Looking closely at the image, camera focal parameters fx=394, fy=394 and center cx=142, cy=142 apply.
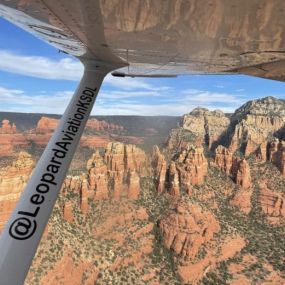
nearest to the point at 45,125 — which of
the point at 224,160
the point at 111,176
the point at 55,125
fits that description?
the point at 55,125

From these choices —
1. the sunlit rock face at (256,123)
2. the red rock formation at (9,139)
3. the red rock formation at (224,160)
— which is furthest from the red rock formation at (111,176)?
the sunlit rock face at (256,123)

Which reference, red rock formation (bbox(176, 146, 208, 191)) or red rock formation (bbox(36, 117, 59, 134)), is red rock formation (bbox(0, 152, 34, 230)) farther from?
red rock formation (bbox(36, 117, 59, 134))

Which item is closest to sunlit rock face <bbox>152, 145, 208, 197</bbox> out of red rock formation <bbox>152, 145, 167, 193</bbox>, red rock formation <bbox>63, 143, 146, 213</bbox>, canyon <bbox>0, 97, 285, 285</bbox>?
red rock formation <bbox>152, 145, 167, 193</bbox>

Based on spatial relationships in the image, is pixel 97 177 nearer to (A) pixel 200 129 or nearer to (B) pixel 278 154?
(B) pixel 278 154

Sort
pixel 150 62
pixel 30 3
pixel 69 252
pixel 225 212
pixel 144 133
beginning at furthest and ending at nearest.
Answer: pixel 144 133 < pixel 225 212 < pixel 69 252 < pixel 150 62 < pixel 30 3

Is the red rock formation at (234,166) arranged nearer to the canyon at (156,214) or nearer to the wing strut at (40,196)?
the canyon at (156,214)

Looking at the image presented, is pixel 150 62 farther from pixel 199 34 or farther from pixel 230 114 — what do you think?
pixel 230 114

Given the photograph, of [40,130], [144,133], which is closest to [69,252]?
[40,130]
